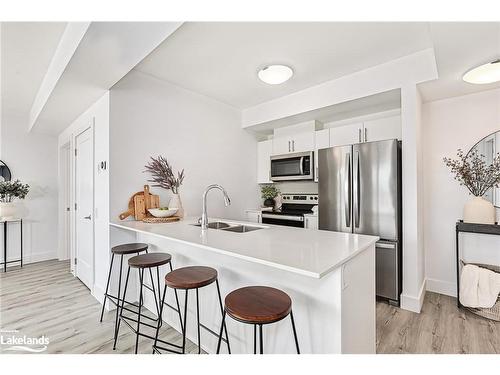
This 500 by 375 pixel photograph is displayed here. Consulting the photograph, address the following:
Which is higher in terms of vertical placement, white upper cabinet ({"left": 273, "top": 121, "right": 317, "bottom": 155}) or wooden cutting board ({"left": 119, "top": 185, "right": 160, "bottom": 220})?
white upper cabinet ({"left": 273, "top": 121, "right": 317, "bottom": 155})

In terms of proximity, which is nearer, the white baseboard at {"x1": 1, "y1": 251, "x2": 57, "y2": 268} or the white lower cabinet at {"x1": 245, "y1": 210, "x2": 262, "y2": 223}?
the white lower cabinet at {"x1": 245, "y1": 210, "x2": 262, "y2": 223}

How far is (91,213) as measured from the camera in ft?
9.25

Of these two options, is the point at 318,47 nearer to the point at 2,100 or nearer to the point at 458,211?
the point at 458,211

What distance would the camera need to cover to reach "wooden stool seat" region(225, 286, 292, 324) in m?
1.09

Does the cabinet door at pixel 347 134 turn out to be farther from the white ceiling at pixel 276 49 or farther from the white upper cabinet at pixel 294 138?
the white ceiling at pixel 276 49

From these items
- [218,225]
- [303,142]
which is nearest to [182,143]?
[218,225]

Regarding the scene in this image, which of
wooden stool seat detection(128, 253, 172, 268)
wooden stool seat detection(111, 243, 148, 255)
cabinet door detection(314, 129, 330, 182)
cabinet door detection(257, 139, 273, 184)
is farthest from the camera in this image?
cabinet door detection(257, 139, 273, 184)

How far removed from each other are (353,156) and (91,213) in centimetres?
302

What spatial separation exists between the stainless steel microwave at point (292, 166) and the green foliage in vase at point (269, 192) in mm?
339

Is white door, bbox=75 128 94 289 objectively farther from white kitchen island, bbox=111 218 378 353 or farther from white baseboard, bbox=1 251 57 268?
white kitchen island, bbox=111 218 378 353

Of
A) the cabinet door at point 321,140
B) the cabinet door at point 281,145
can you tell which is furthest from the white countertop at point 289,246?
the cabinet door at point 281,145

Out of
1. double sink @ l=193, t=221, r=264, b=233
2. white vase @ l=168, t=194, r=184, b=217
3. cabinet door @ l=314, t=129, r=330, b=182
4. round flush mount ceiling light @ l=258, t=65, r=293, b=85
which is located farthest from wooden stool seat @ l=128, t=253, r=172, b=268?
cabinet door @ l=314, t=129, r=330, b=182

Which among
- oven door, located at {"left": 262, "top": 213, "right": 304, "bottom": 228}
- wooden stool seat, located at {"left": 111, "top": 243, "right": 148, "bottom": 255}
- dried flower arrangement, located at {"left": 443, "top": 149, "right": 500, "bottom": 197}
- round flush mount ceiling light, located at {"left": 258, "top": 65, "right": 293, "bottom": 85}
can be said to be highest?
round flush mount ceiling light, located at {"left": 258, "top": 65, "right": 293, "bottom": 85}

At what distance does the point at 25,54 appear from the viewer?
7.55ft
